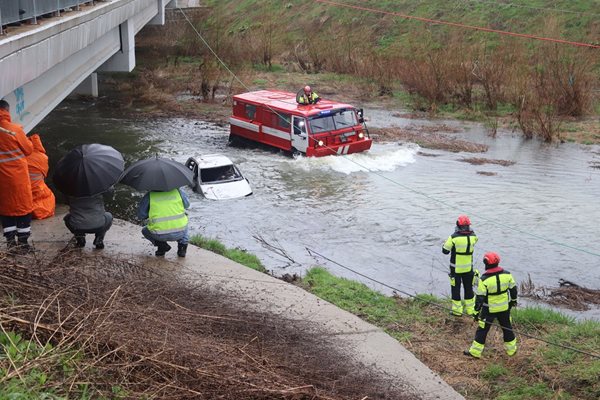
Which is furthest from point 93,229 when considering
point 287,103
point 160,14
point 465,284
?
point 160,14

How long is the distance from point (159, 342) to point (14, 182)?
15.2 feet

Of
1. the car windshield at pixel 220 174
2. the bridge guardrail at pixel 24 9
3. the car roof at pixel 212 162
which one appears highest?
the bridge guardrail at pixel 24 9

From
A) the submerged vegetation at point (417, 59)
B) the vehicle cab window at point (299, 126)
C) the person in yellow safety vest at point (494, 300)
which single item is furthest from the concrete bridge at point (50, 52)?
the submerged vegetation at point (417, 59)

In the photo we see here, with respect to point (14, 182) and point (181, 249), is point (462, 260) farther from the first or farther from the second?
point (14, 182)

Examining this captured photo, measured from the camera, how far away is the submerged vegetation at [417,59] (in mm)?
32250

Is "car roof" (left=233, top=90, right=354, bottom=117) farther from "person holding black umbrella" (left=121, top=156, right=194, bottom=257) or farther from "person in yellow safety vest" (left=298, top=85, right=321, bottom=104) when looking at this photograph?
"person holding black umbrella" (left=121, top=156, right=194, bottom=257)

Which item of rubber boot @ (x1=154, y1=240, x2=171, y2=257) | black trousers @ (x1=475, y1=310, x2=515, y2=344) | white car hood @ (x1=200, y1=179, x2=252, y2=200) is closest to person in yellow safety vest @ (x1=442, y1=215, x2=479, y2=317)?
black trousers @ (x1=475, y1=310, x2=515, y2=344)

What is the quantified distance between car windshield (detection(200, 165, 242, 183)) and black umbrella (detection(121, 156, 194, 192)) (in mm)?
8111

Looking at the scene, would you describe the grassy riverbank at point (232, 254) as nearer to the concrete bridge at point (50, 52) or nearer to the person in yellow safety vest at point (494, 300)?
the concrete bridge at point (50, 52)

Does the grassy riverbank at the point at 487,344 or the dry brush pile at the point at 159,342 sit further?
the grassy riverbank at the point at 487,344

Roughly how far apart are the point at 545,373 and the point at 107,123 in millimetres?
22309

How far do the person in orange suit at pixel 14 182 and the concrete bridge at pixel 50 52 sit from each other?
0.53m

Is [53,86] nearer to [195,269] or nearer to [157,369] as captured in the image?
[195,269]

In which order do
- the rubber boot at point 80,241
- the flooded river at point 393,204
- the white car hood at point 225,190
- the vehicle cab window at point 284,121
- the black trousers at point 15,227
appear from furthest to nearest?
the vehicle cab window at point 284,121, the white car hood at point 225,190, the flooded river at point 393,204, the rubber boot at point 80,241, the black trousers at point 15,227
